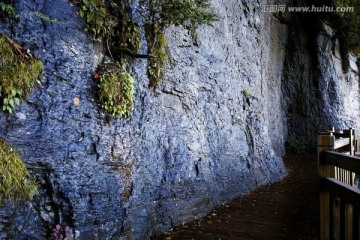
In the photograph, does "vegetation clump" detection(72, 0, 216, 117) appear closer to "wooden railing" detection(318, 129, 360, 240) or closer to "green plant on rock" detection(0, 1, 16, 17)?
"green plant on rock" detection(0, 1, 16, 17)

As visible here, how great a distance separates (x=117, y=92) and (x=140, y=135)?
2.90ft

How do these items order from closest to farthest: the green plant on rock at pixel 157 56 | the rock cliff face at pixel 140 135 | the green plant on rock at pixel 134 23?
the rock cliff face at pixel 140 135, the green plant on rock at pixel 134 23, the green plant on rock at pixel 157 56

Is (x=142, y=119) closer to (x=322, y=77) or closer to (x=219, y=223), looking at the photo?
(x=219, y=223)

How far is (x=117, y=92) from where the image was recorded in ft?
13.5

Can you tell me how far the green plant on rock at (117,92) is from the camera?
4.02 m

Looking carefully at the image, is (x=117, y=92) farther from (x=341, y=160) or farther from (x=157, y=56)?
(x=341, y=160)

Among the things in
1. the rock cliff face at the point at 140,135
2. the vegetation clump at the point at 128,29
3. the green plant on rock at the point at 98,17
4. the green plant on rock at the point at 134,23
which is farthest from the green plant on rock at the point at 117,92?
the green plant on rock at the point at 98,17

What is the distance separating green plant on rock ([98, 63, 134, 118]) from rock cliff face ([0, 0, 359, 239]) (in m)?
0.14

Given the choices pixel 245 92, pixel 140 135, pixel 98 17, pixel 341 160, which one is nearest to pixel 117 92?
pixel 140 135

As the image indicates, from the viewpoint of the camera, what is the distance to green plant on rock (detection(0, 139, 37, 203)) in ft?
9.89

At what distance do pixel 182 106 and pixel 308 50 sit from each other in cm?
1276

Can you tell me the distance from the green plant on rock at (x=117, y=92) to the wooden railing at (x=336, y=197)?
2732 millimetres

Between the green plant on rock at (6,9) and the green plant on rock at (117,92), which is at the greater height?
the green plant on rock at (6,9)

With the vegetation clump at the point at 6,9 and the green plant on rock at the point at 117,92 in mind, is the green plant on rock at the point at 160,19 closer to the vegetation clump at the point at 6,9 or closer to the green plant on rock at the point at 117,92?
the green plant on rock at the point at 117,92
